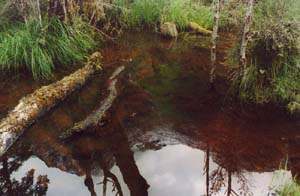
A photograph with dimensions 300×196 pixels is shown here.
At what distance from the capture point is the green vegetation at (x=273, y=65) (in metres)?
5.77

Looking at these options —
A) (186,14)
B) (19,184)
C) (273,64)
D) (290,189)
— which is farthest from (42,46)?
(290,189)

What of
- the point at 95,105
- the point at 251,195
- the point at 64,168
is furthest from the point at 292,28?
the point at 64,168

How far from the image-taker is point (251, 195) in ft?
14.1

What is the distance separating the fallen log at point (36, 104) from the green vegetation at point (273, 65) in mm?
2670

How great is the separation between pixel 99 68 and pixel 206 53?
2.39m

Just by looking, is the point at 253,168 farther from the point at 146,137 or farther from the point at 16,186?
the point at 16,186

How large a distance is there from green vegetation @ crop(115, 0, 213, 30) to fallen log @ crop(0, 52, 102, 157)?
107 inches

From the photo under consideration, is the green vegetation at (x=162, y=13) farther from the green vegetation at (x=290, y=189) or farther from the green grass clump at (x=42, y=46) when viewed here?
the green vegetation at (x=290, y=189)

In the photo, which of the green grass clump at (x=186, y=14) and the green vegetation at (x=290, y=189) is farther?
the green grass clump at (x=186, y=14)

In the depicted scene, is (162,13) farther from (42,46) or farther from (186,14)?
(42,46)

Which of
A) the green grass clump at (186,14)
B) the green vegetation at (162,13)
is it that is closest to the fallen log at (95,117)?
the green vegetation at (162,13)

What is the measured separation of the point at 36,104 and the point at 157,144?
190 cm

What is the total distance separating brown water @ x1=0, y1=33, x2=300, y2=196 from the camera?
14.7 ft

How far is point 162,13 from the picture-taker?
9.74 meters
